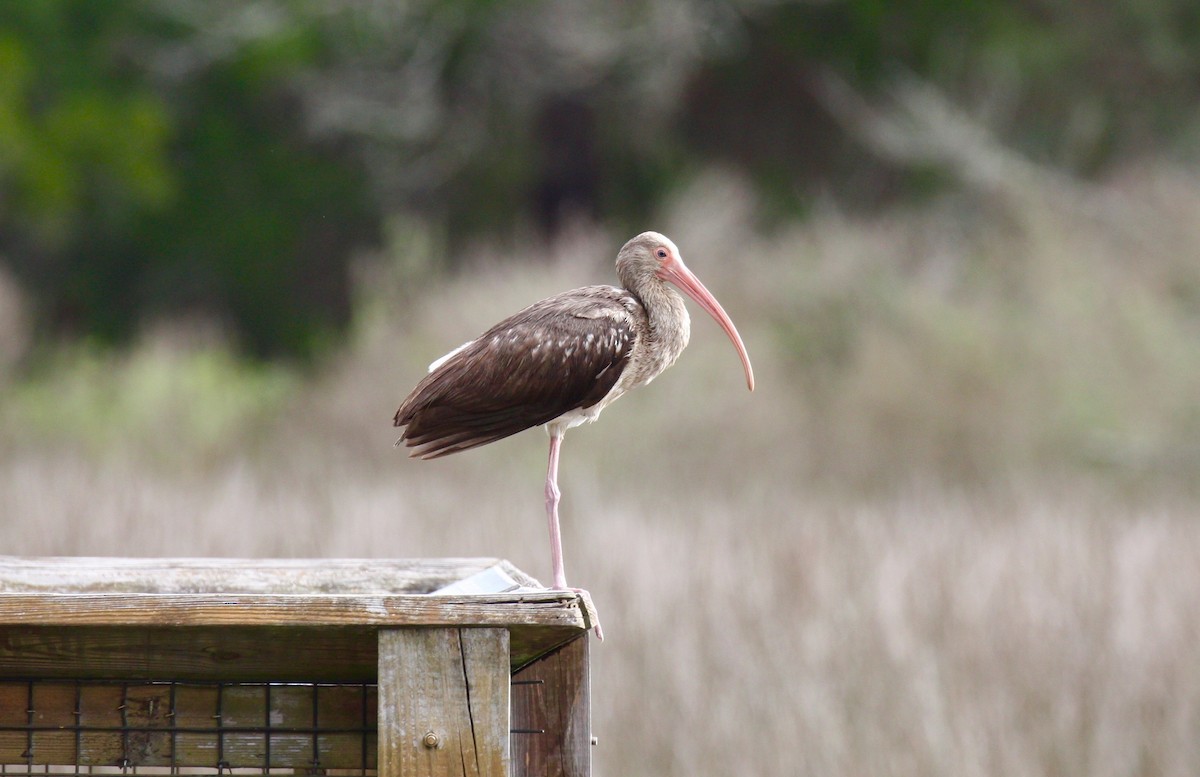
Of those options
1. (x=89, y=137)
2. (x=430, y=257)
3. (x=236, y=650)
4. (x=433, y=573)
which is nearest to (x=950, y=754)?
(x=433, y=573)

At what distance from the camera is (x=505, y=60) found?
18781 mm

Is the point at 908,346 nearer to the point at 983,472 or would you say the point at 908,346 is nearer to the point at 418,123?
the point at 983,472

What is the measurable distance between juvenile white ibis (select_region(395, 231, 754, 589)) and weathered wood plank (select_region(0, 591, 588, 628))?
0.21 metres

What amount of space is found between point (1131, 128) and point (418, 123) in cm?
852

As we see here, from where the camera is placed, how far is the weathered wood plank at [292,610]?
228cm

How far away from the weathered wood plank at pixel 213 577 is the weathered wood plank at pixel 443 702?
0.53 m

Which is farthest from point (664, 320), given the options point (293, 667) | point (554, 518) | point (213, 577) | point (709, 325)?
point (709, 325)

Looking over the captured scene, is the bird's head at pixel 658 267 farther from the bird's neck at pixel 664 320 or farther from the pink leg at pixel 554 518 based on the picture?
the pink leg at pixel 554 518

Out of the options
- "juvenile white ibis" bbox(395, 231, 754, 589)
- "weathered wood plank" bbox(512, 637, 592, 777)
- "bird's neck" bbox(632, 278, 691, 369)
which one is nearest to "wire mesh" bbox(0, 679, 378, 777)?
"weathered wood plank" bbox(512, 637, 592, 777)

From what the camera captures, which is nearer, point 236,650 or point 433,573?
point 236,650

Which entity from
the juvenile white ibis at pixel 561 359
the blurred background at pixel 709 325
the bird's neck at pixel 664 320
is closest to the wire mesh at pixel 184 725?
the juvenile white ibis at pixel 561 359

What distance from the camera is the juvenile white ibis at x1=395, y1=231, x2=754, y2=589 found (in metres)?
2.48

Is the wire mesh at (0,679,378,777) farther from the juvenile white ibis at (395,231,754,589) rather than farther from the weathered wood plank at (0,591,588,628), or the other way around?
the juvenile white ibis at (395,231,754,589)

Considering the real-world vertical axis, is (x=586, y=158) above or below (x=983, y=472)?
above
